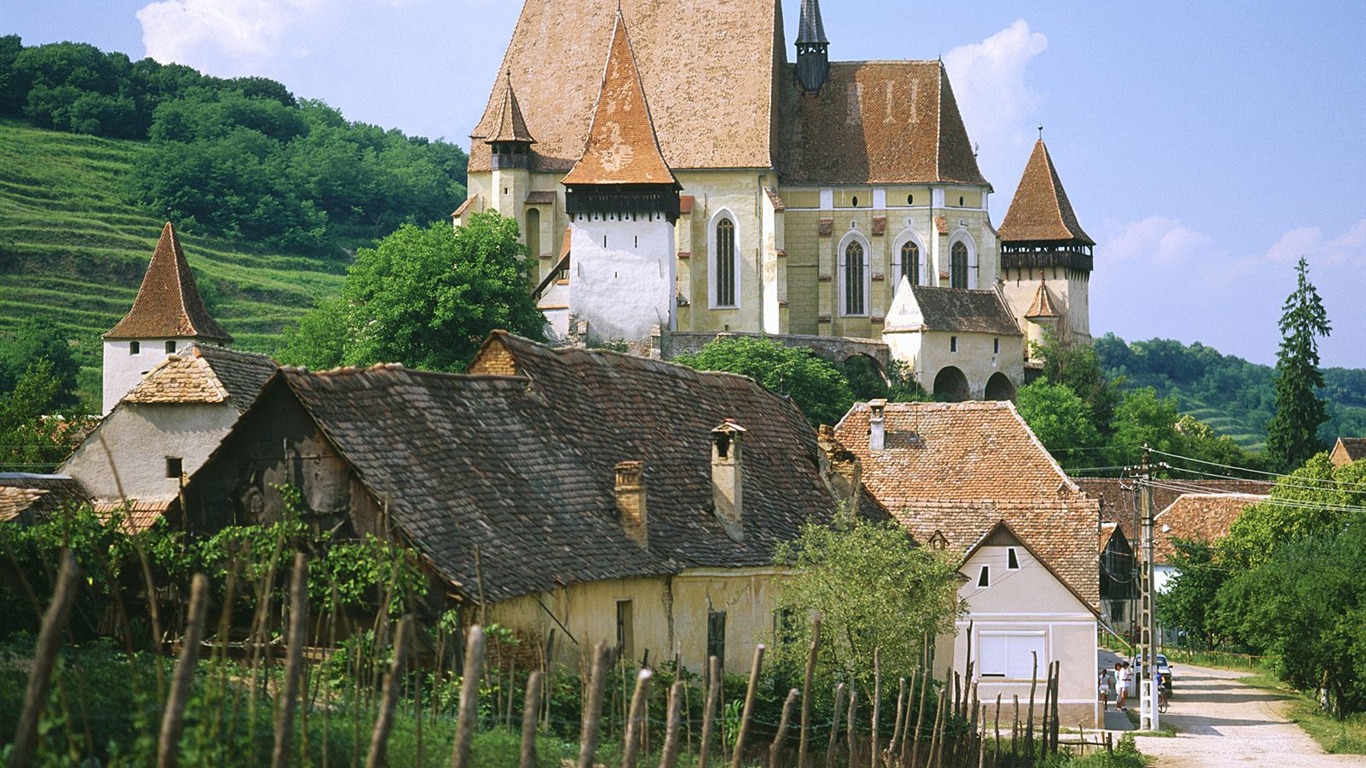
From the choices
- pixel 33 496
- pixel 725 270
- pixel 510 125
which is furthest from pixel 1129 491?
pixel 33 496

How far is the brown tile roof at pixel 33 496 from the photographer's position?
22.1 m

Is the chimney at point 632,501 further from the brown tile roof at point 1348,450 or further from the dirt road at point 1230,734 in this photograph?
the brown tile roof at point 1348,450

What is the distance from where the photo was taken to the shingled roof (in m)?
76.6

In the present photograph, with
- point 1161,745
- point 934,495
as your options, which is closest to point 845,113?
point 934,495

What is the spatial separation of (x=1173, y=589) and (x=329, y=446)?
42124mm

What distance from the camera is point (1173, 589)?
184ft

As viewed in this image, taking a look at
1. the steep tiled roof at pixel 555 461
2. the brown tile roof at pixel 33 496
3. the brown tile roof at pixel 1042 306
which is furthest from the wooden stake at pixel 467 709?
the brown tile roof at pixel 1042 306

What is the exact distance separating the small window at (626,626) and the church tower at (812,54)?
2607 inches

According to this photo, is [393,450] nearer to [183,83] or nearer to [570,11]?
[570,11]

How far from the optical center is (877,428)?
37.9 m

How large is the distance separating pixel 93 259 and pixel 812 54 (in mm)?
37194

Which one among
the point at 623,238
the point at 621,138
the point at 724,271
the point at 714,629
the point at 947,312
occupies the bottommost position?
the point at 714,629

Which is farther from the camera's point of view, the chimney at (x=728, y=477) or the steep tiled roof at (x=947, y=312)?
the steep tiled roof at (x=947, y=312)

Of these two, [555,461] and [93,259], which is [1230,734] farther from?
[93,259]
